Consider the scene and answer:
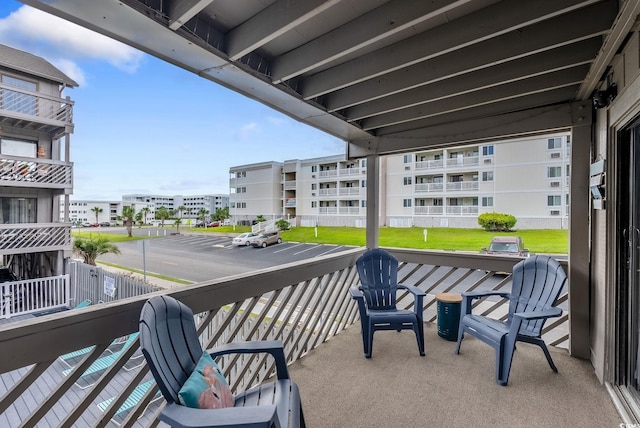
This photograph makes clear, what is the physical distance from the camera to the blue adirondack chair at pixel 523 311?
242 cm

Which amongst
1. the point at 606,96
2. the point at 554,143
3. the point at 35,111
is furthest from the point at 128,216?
the point at 554,143

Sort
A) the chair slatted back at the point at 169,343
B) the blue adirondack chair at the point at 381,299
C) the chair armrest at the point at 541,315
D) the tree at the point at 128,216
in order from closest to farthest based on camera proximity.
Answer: the chair slatted back at the point at 169,343
the tree at the point at 128,216
the chair armrest at the point at 541,315
the blue adirondack chair at the point at 381,299

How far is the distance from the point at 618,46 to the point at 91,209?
337cm

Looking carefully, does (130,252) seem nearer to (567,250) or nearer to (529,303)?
(529,303)

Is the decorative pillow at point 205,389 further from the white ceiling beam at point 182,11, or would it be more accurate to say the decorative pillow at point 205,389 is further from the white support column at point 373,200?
the white support column at point 373,200

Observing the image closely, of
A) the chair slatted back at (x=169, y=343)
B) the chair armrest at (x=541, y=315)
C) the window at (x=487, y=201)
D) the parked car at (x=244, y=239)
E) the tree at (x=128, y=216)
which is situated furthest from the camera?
the window at (x=487, y=201)

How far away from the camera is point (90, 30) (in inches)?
63.5

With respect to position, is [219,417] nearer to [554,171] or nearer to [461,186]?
[461,186]

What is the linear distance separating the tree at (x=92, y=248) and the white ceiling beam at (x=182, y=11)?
130 centimetres

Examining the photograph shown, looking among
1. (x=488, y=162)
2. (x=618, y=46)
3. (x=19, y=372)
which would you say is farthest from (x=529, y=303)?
(x=19, y=372)

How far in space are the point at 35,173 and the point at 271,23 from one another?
4.64 ft

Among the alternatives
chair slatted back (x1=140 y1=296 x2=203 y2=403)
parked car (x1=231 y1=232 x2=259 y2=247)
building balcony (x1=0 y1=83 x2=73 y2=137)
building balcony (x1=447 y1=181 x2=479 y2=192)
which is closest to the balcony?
chair slatted back (x1=140 y1=296 x2=203 y2=403)

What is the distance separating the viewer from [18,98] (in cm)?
143

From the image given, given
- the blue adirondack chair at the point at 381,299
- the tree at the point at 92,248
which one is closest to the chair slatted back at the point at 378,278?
the blue adirondack chair at the point at 381,299
